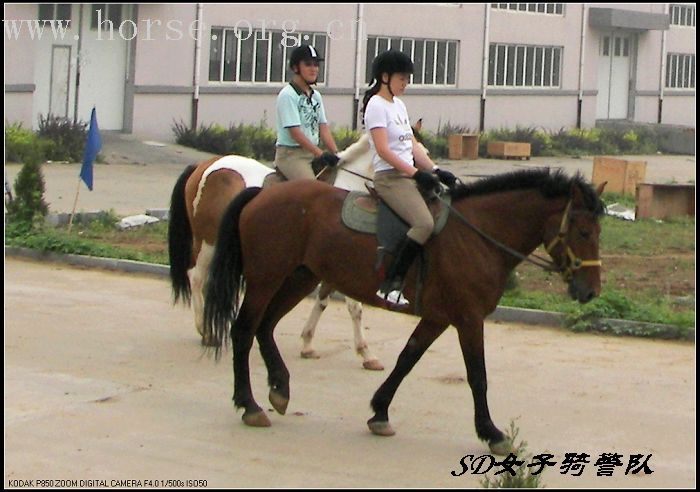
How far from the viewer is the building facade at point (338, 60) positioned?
31109 mm

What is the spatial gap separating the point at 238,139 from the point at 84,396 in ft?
74.5

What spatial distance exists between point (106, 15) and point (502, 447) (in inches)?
1022

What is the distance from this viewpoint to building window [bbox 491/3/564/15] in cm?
4197

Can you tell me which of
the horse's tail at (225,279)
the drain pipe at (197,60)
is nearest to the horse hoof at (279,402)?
the horse's tail at (225,279)

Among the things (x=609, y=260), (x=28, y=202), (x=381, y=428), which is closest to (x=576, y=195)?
(x=381, y=428)

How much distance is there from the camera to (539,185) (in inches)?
317

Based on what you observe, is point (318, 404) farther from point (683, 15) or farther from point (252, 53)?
point (683, 15)

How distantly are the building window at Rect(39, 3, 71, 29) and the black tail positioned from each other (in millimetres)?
20872

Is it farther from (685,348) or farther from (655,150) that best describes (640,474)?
(655,150)

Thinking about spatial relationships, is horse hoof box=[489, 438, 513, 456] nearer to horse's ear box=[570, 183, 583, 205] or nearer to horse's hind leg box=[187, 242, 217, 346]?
horse's ear box=[570, 183, 583, 205]

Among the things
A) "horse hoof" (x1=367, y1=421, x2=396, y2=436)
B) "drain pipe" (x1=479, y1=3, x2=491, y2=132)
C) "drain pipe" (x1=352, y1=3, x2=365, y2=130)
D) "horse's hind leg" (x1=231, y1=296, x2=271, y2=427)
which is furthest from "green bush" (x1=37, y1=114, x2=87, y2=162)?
"horse hoof" (x1=367, y1=421, x2=396, y2=436)

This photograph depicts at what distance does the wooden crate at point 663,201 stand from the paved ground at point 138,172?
3.96 feet

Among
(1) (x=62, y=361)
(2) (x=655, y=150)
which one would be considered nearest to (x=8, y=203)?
(1) (x=62, y=361)

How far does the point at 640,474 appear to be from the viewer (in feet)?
23.7
